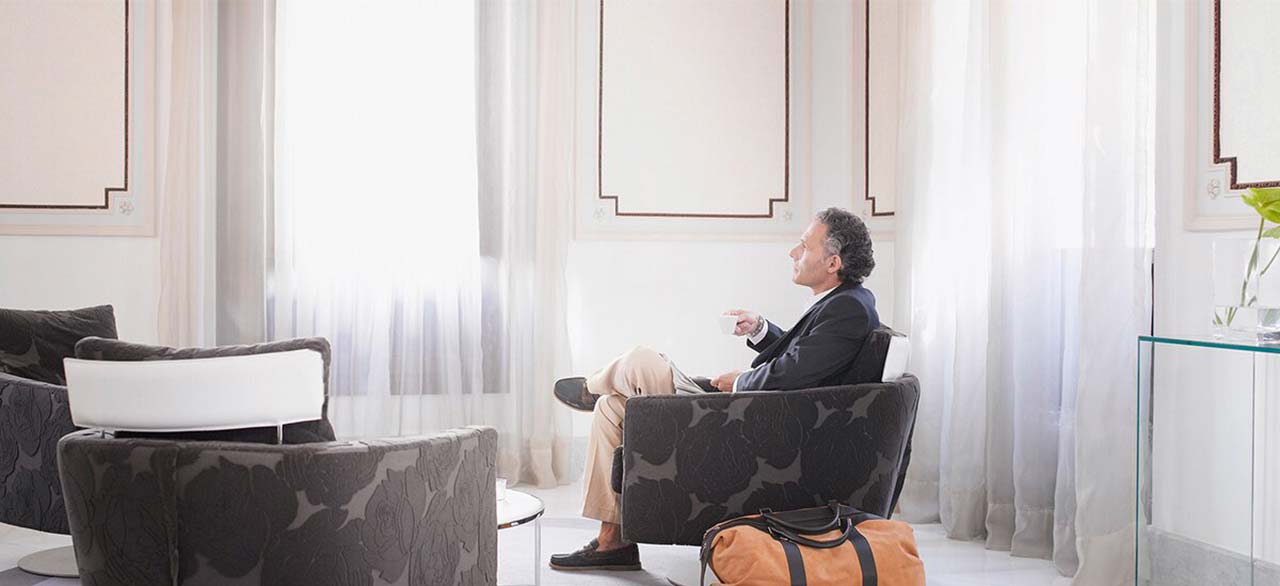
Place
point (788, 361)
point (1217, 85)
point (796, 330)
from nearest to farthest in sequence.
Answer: point (1217, 85), point (788, 361), point (796, 330)

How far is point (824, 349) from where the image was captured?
3.07m

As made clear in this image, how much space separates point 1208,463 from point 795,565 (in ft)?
2.99

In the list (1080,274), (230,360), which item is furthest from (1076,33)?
(230,360)

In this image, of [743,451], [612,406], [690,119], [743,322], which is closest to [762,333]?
[743,322]

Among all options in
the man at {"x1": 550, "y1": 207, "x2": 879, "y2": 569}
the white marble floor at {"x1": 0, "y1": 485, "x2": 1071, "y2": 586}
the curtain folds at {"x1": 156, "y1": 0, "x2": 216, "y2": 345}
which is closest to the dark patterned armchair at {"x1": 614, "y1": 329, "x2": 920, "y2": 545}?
the man at {"x1": 550, "y1": 207, "x2": 879, "y2": 569}

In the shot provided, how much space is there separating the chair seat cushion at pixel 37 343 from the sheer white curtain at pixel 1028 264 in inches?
113

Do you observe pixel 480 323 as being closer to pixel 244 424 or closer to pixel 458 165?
pixel 458 165

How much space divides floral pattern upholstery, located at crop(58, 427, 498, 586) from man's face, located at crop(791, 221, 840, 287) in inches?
65.0

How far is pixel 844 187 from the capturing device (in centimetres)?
496

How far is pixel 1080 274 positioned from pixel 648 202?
210 cm

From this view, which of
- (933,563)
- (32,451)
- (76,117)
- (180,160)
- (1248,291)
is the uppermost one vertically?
(76,117)

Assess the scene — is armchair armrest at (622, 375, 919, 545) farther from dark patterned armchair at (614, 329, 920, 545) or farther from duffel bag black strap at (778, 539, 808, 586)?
duffel bag black strap at (778, 539, 808, 586)

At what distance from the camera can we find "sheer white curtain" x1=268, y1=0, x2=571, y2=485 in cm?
480

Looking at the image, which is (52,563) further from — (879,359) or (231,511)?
(879,359)
